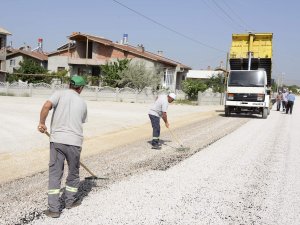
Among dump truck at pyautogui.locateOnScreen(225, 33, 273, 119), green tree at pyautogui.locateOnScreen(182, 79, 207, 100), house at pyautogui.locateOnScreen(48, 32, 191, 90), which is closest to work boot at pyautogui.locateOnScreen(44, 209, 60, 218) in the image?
dump truck at pyautogui.locateOnScreen(225, 33, 273, 119)

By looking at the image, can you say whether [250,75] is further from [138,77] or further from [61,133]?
[61,133]

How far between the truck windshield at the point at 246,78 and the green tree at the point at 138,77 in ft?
49.4

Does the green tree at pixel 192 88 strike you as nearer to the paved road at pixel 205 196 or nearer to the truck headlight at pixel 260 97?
the truck headlight at pixel 260 97

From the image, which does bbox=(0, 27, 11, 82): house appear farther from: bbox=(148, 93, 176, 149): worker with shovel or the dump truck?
bbox=(148, 93, 176, 149): worker with shovel

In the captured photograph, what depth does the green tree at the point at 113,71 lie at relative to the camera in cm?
3709

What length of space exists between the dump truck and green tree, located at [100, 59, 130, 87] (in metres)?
15.6

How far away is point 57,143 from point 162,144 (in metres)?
6.29

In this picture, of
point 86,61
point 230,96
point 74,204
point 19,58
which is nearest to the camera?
point 74,204

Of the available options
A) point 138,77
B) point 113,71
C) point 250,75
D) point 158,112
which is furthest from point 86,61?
point 158,112

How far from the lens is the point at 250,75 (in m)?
21.8

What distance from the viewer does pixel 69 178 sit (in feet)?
16.5

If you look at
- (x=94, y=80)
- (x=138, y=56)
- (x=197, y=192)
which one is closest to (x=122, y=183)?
(x=197, y=192)

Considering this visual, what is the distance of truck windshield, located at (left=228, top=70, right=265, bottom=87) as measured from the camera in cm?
2156

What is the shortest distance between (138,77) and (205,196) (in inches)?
1199
